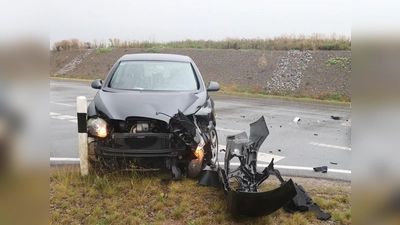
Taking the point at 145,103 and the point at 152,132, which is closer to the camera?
the point at 152,132

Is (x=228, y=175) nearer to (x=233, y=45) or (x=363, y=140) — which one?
(x=363, y=140)

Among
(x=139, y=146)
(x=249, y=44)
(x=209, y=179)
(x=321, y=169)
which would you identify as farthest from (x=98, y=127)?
(x=249, y=44)

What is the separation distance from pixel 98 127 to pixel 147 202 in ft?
3.72

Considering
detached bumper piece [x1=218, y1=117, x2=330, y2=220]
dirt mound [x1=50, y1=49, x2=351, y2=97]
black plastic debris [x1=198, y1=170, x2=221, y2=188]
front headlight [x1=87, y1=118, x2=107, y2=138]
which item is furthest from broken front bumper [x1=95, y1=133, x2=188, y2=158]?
dirt mound [x1=50, y1=49, x2=351, y2=97]

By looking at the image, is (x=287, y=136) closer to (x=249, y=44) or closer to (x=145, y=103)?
(x=145, y=103)

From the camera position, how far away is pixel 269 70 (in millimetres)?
23031

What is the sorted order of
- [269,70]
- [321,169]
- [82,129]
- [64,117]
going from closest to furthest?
1. [82,129]
2. [321,169]
3. [64,117]
4. [269,70]

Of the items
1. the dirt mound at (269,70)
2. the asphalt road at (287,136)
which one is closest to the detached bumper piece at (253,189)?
the asphalt road at (287,136)

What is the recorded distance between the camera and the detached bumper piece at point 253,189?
3271 mm

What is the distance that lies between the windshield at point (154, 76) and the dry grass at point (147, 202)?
1583mm

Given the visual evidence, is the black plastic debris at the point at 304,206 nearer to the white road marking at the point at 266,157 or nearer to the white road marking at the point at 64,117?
the white road marking at the point at 266,157

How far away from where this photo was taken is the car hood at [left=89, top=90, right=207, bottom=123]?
4.42m

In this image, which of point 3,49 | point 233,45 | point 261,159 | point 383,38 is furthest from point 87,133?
point 233,45

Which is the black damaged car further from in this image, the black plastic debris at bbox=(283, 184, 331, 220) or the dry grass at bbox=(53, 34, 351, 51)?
the dry grass at bbox=(53, 34, 351, 51)
